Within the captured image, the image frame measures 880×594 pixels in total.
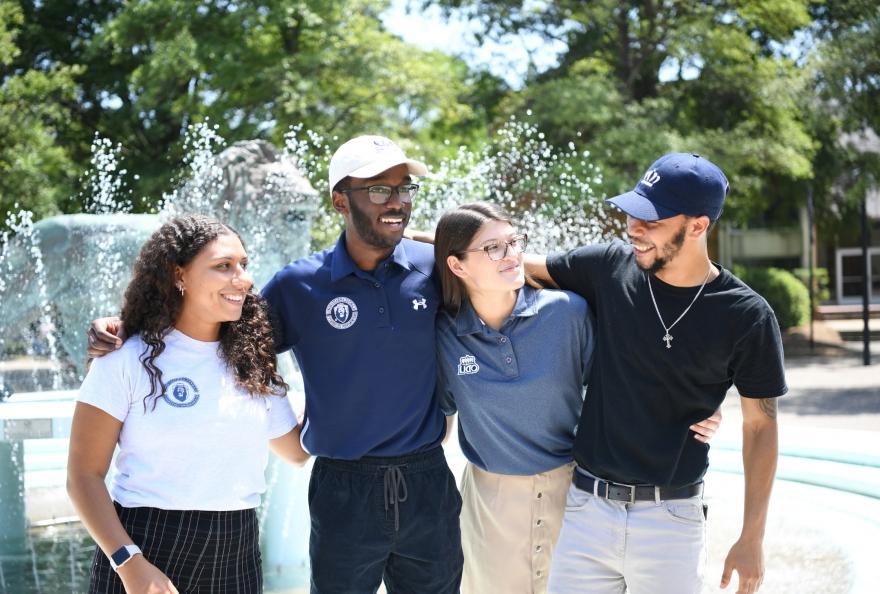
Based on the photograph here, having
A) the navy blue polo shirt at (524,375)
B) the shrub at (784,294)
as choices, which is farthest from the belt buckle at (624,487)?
the shrub at (784,294)

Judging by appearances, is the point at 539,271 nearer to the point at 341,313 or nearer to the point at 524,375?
the point at 524,375

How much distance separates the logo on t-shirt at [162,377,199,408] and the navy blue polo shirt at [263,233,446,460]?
47cm

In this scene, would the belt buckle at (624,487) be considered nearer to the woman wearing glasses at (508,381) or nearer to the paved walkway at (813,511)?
the woman wearing glasses at (508,381)

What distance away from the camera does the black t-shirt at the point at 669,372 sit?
2.69 m

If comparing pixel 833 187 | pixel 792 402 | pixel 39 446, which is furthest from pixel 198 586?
pixel 833 187

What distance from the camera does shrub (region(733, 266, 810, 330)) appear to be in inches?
881

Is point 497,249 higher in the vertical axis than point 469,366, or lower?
higher

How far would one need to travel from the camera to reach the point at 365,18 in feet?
62.4

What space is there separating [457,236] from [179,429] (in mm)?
1031

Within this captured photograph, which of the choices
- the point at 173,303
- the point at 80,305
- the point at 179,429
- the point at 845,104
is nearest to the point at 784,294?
the point at 845,104

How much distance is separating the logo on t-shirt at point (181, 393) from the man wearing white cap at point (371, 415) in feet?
1.53

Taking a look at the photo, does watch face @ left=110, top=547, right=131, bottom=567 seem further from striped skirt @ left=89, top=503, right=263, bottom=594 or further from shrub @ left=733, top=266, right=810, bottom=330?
shrub @ left=733, top=266, right=810, bottom=330

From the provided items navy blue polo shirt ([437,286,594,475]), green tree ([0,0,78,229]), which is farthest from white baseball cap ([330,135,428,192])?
green tree ([0,0,78,229])

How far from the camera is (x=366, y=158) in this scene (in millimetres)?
3006
